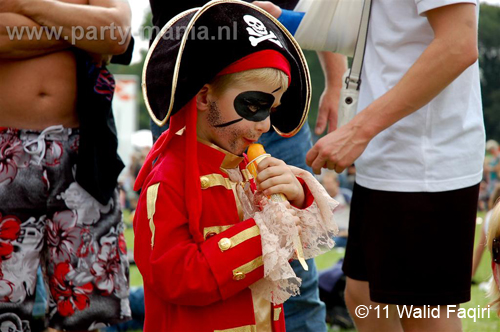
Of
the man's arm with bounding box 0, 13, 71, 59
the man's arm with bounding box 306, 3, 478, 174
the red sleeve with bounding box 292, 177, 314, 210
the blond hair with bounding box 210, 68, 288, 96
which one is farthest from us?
the man's arm with bounding box 0, 13, 71, 59

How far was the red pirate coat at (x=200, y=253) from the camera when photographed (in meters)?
2.08

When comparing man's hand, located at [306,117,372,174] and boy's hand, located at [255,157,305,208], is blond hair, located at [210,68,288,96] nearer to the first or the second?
boy's hand, located at [255,157,305,208]

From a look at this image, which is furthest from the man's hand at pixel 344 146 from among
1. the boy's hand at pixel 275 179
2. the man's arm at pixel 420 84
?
the boy's hand at pixel 275 179

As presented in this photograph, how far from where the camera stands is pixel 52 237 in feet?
10.0

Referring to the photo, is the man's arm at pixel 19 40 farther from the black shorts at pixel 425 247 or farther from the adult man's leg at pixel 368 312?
the adult man's leg at pixel 368 312

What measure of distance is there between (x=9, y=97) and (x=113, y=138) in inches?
20.4

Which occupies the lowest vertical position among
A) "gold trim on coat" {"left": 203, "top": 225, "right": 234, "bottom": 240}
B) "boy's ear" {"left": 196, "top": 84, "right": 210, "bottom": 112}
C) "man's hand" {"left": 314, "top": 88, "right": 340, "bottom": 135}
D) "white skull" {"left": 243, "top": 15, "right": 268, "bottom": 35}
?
"man's hand" {"left": 314, "top": 88, "right": 340, "bottom": 135}

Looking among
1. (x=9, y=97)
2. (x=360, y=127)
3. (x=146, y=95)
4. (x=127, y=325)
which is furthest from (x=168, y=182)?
(x=127, y=325)

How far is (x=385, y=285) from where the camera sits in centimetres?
266

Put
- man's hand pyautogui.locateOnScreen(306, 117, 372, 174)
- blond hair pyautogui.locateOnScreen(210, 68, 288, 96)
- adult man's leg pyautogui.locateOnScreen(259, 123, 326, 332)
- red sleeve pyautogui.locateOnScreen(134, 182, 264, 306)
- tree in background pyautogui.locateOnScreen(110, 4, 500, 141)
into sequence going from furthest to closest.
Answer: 1. tree in background pyautogui.locateOnScreen(110, 4, 500, 141)
2. adult man's leg pyautogui.locateOnScreen(259, 123, 326, 332)
3. man's hand pyautogui.locateOnScreen(306, 117, 372, 174)
4. blond hair pyautogui.locateOnScreen(210, 68, 288, 96)
5. red sleeve pyautogui.locateOnScreen(134, 182, 264, 306)

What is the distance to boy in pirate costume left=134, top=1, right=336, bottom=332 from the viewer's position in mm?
2098

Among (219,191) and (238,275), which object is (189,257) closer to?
(238,275)

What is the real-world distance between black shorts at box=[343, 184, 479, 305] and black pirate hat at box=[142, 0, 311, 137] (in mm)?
832

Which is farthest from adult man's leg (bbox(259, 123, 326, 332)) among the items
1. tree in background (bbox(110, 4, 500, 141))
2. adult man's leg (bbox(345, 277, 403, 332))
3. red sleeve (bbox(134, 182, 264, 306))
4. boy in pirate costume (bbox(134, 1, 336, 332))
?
tree in background (bbox(110, 4, 500, 141))
